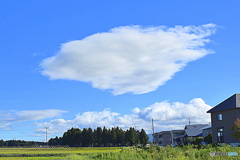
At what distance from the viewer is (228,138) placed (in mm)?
49250

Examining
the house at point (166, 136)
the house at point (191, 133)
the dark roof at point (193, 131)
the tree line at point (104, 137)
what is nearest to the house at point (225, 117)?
the house at point (191, 133)

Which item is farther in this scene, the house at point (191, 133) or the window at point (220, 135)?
the house at point (191, 133)

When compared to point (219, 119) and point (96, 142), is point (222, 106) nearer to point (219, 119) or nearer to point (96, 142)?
point (219, 119)

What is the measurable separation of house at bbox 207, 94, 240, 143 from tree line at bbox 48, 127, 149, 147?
241 ft

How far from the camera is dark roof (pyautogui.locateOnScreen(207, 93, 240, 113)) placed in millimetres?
48862

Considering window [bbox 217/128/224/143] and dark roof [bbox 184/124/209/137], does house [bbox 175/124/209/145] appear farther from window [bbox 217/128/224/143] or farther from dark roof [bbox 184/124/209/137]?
window [bbox 217/128/224/143]

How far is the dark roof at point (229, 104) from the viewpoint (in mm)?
48862

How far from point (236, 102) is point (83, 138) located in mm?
89328

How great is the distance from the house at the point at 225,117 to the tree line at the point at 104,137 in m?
73.6

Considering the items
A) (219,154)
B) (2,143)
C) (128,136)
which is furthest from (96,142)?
(219,154)

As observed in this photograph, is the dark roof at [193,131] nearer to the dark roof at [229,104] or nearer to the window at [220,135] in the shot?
the window at [220,135]

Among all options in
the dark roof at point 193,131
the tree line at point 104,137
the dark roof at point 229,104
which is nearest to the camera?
the dark roof at point 229,104

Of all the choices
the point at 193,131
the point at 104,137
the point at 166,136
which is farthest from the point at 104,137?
the point at 193,131

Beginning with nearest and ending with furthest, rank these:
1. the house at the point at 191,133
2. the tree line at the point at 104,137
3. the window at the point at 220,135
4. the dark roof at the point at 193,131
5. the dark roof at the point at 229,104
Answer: the dark roof at the point at 229,104 → the window at the point at 220,135 → the house at the point at 191,133 → the dark roof at the point at 193,131 → the tree line at the point at 104,137
